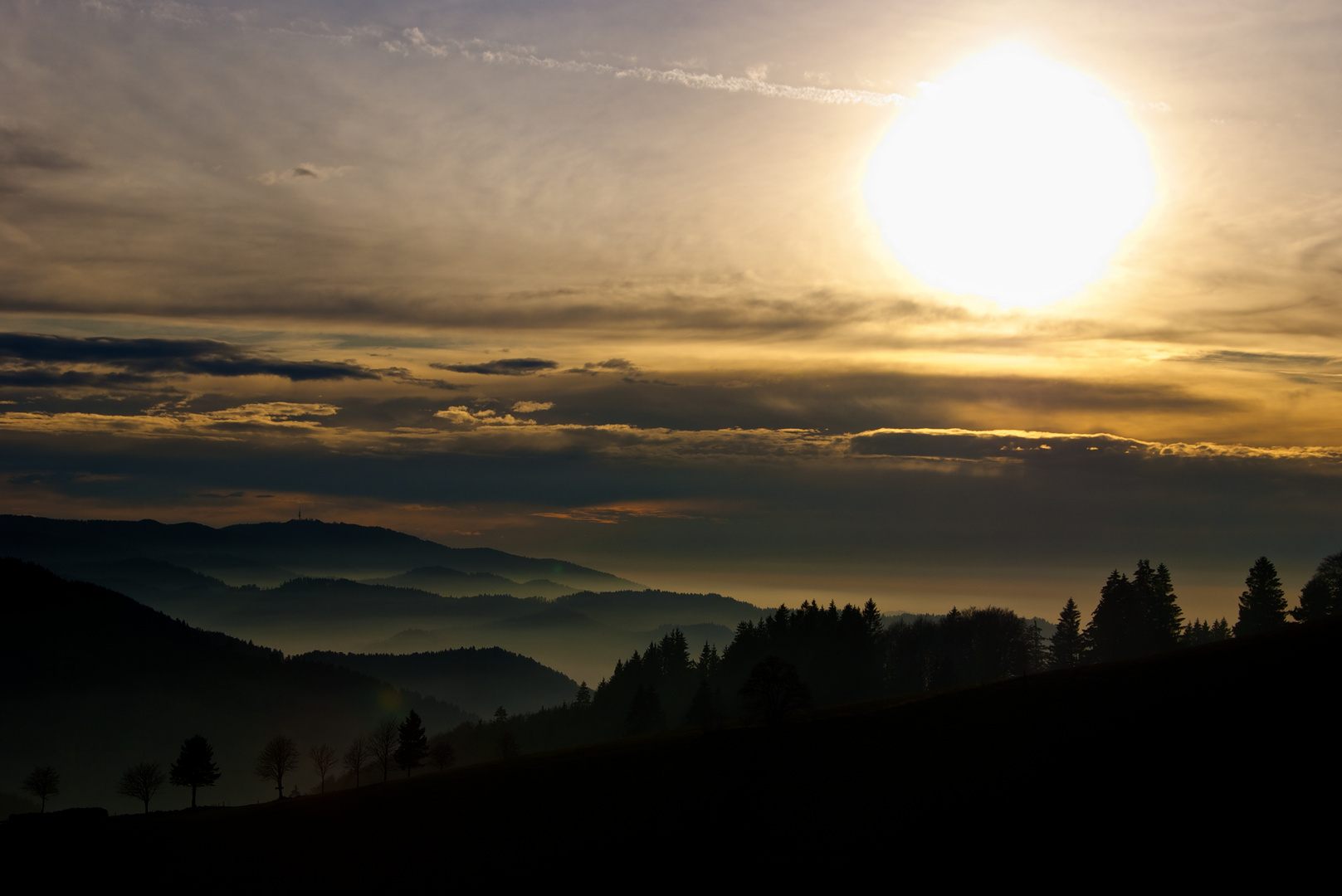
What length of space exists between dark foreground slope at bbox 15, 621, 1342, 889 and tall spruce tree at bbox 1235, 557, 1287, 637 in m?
39.9

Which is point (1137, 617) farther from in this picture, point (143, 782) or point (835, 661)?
point (143, 782)

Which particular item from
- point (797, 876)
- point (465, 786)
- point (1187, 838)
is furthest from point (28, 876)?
point (1187, 838)

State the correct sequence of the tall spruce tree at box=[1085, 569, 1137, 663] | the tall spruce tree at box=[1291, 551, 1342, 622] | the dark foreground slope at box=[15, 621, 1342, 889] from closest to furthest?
the dark foreground slope at box=[15, 621, 1342, 889] < the tall spruce tree at box=[1291, 551, 1342, 622] < the tall spruce tree at box=[1085, 569, 1137, 663]

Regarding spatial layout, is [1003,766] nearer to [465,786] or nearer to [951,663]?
[465,786]

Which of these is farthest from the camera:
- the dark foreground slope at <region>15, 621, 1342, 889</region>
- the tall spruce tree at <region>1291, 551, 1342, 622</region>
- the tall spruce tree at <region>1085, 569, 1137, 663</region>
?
the tall spruce tree at <region>1085, 569, 1137, 663</region>

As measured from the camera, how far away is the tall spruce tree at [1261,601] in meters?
111

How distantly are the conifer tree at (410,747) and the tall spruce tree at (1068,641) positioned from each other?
9381 cm

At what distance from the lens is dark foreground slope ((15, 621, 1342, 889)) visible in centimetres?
4694

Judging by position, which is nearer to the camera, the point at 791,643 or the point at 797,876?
the point at 797,876

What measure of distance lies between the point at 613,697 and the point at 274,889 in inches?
4079

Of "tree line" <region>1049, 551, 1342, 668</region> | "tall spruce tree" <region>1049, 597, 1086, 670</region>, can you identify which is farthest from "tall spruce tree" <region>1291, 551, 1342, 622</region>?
"tall spruce tree" <region>1049, 597, 1086, 670</region>

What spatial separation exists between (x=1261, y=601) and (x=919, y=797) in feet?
271

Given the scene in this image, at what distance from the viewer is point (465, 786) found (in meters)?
79.9

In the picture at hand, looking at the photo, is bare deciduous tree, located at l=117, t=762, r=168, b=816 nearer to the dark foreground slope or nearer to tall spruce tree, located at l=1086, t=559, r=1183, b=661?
the dark foreground slope
